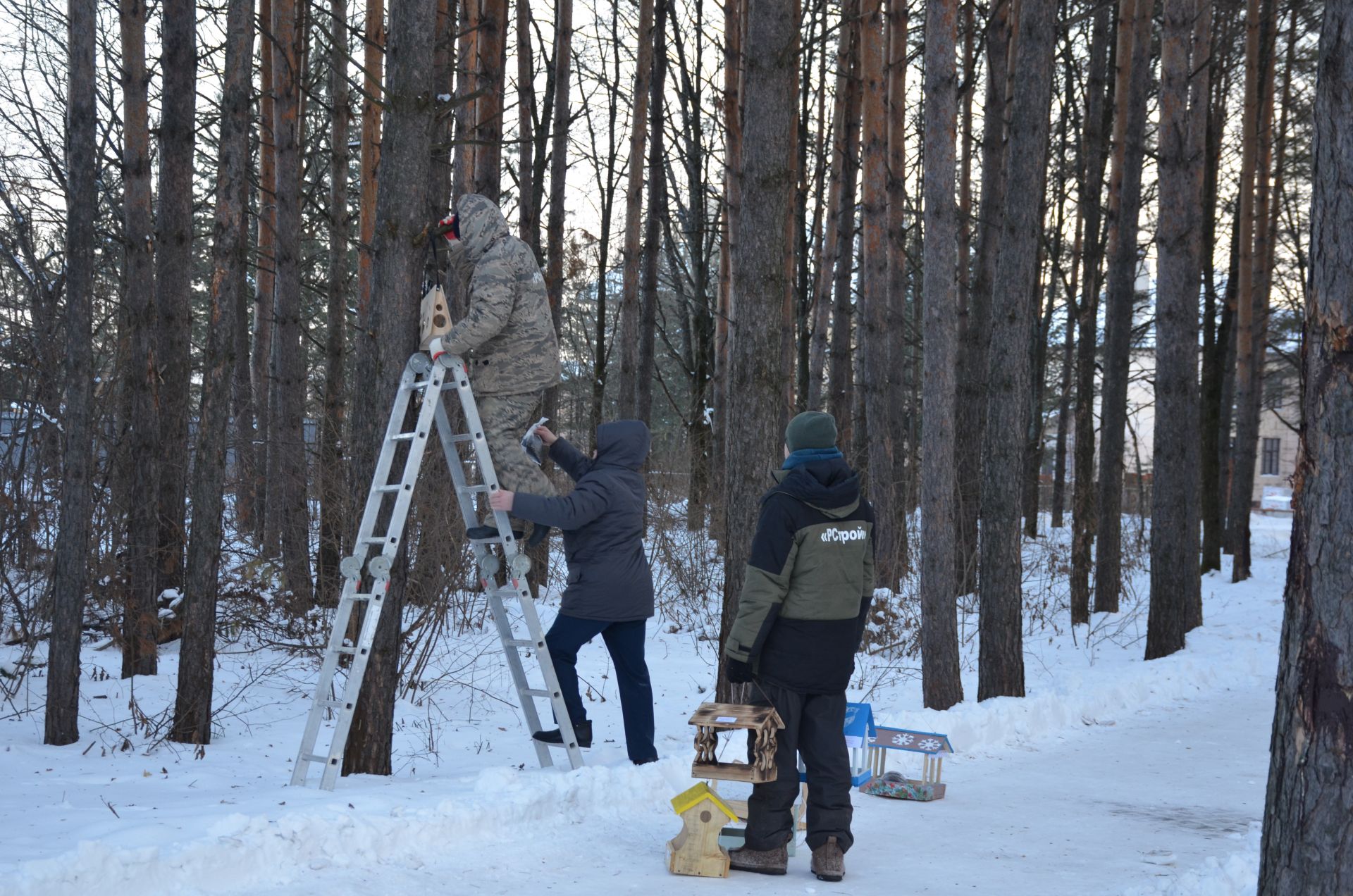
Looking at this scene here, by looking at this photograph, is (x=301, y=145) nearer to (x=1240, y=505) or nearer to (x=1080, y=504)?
(x=1080, y=504)

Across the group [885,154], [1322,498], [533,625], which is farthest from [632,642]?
[885,154]

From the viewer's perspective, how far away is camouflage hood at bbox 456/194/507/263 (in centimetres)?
615

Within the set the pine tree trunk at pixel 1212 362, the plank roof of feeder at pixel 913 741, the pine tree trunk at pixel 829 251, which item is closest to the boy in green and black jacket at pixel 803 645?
the plank roof of feeder at pixel 913 741

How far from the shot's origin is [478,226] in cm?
616

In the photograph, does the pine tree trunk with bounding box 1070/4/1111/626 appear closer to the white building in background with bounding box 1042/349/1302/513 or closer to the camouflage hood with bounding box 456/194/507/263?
the white building in background with bounding box 1042/349/1302/513

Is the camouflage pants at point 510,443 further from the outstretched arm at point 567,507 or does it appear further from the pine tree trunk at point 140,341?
the pine tree trunk at point 140,341

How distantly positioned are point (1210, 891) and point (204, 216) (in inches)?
812

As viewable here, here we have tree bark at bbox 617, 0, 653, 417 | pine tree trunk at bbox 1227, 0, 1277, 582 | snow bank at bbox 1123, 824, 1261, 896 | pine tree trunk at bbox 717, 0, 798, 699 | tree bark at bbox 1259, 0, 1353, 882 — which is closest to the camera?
tree bark at bbox 1259, 0, 1353, 882

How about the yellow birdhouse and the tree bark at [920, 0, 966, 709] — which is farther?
the tree bark at [920, 0, 966, 709]

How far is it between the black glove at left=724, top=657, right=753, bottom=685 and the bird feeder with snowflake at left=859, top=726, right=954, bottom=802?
5.37 feet

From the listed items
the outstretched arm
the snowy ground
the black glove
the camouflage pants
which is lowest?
the snowy ground

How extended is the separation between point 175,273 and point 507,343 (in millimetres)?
4190

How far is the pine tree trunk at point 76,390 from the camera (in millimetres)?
6461

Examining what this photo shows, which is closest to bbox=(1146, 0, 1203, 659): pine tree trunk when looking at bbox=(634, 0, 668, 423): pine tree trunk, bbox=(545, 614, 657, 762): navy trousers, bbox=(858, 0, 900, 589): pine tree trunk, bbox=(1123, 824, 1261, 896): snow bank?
bbox=(858, 0, 900, 589): pine tree trunk
